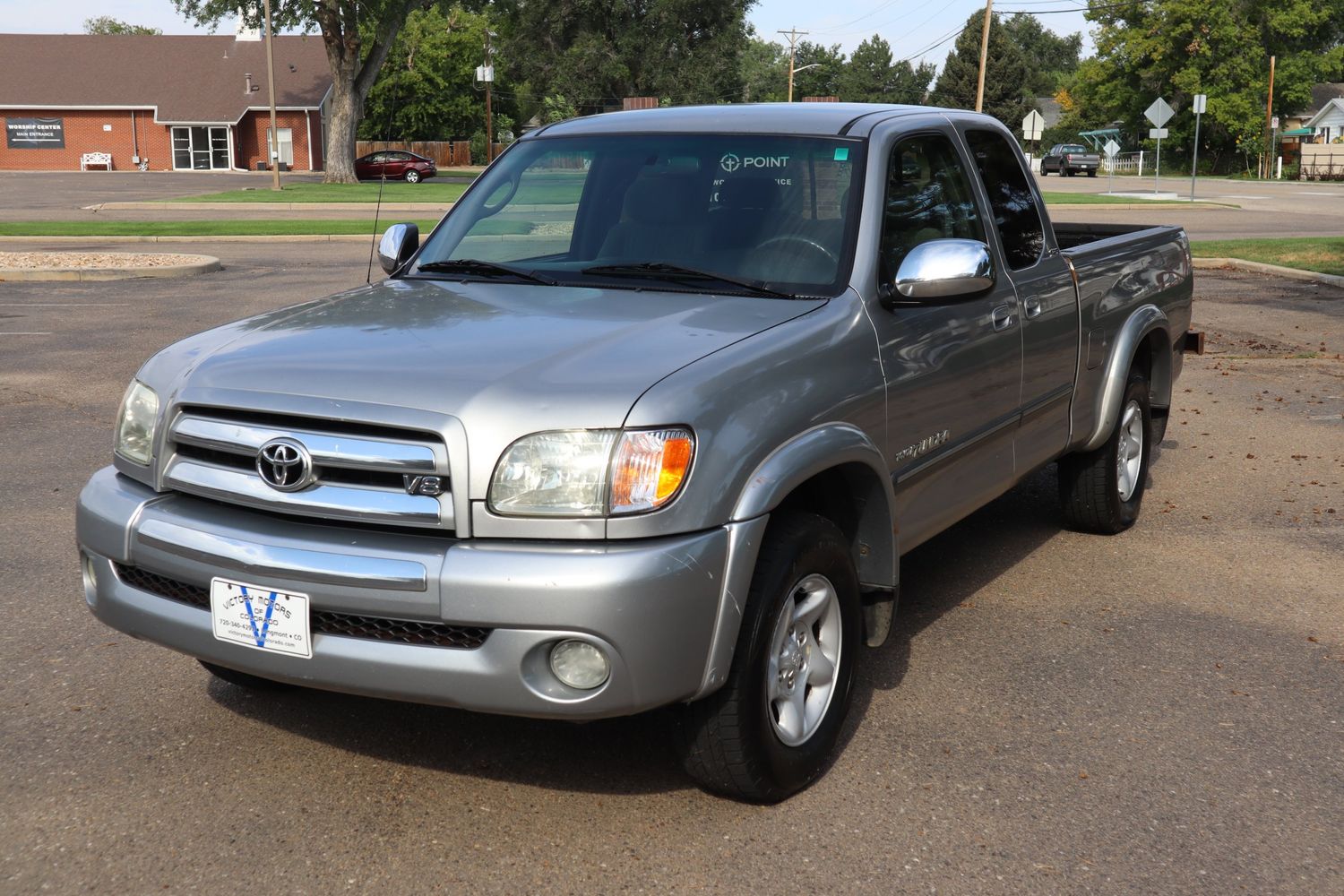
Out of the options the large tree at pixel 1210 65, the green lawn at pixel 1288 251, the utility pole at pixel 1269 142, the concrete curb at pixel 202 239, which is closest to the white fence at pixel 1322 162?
the utility pole at pixel 1269 142

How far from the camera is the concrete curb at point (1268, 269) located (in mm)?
17016

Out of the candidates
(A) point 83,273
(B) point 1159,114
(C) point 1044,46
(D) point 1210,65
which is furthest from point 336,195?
(C) point 1044,46

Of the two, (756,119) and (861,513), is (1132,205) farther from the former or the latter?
(861,513)

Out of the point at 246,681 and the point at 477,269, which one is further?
the point at 477,269

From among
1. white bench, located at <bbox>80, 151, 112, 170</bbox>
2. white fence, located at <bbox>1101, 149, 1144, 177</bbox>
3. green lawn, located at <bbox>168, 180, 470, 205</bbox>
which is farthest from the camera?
white fence, located at <bbox>1101, 149, 1144, 177</bbox>

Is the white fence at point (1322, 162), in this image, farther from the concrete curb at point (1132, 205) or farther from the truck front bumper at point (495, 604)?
the truck front bumper at point (495, 604)

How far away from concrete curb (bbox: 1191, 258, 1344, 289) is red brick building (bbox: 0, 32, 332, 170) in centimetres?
5404

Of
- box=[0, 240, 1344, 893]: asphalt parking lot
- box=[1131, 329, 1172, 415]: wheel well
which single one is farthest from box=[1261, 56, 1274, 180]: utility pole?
box=[0, 240, 1344, 893]: asphalt parking lot

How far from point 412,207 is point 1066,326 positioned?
89.1 ft

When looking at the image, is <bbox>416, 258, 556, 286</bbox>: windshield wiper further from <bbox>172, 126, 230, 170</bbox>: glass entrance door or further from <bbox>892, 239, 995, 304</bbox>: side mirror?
<bbox>172, 126, 230, 170</bbox>: glass entrance door

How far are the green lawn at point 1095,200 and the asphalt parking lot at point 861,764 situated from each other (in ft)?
93.6

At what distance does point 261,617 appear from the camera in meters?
3.34

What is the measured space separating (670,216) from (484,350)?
1.18m

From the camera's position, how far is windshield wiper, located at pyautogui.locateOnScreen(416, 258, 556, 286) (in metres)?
4.44
